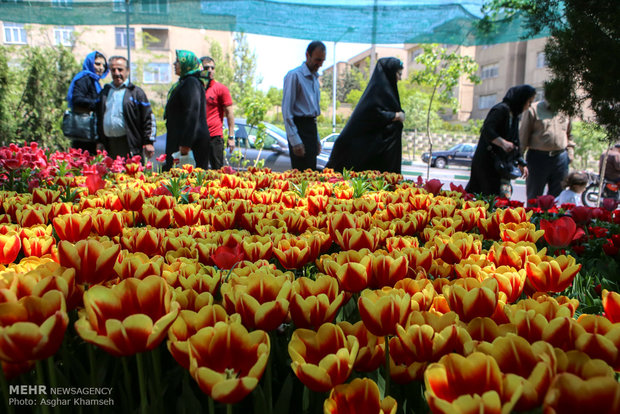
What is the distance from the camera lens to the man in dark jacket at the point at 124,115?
5.00 meters

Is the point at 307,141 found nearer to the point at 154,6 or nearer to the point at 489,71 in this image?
the point at 154,6

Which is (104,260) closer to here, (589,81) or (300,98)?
(589,81)

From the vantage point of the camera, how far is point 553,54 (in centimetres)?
263

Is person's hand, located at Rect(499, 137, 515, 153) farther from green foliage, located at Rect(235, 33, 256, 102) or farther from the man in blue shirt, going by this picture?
green foliage, located at Rect(235, 33, 256, 102)

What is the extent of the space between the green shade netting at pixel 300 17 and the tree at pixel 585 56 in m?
4.13

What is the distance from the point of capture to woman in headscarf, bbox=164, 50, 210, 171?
4723 mm

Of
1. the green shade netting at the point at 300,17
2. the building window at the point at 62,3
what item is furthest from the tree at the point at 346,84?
the building window at the point at 62,3

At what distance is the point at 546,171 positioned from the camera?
5797mm

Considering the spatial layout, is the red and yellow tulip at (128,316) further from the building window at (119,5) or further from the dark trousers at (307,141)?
the building window at (119,5)

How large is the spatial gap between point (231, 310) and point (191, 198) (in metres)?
1.57

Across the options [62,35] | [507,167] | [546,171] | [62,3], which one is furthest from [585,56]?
[62,35]

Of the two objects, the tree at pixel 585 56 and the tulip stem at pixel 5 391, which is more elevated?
the tree at pixel 585 56

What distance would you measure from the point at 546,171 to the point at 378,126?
230 centimetres

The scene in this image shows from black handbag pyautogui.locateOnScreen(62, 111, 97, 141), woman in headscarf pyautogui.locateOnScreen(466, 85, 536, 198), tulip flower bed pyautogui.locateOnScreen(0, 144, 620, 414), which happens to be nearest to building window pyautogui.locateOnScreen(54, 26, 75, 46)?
black handbag pyautogui.locateOnScreen(62, 111, 97, 141)
